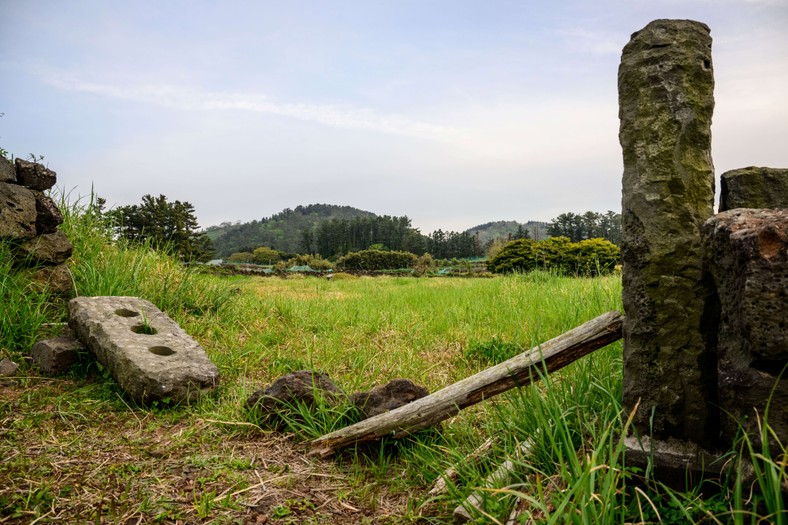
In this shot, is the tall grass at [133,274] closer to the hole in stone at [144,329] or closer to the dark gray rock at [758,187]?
the hole in stone at [144,329]

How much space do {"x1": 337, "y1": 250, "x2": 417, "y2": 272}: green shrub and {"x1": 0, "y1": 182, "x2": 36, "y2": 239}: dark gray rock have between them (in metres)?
23.2

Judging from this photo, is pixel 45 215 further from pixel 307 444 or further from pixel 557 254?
pixel 557 254

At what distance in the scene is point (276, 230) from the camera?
6291 centimetres

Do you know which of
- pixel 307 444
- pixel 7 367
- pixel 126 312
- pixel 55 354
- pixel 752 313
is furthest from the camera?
pixel 126 312

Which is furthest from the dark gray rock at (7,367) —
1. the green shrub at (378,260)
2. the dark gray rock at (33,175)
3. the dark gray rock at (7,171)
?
the green shrub at (378,260)

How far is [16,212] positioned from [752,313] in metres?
7.00

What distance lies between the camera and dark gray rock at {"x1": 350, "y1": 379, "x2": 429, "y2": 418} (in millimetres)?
3646

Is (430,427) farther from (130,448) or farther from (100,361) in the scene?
(100,361)

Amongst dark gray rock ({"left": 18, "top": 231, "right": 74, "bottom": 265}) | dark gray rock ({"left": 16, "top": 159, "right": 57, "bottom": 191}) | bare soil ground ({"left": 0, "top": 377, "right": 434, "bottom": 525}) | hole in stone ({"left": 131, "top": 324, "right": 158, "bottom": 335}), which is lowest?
bare soil ground ({"left": 0, "top": 377, "right": 434, "bottom": 525})

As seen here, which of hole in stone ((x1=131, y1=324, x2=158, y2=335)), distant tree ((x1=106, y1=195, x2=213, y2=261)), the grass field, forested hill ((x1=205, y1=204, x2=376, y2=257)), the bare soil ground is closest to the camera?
the grass field

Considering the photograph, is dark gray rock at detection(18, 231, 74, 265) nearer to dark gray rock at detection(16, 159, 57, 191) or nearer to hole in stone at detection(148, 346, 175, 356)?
dark gray rock at detection(16, 159, 57, 191)

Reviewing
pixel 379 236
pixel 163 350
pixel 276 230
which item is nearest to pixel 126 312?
pixel 163 350

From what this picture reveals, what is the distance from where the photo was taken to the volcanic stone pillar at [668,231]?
241 centimetres

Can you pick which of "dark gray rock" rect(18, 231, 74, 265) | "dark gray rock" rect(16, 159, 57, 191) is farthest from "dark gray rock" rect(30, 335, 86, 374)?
"dark gray rock" rect(16, 159, 57, 191)
